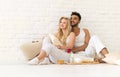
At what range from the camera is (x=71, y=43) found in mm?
4562

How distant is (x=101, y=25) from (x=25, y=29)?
1.32m

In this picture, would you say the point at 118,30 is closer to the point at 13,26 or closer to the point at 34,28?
the point at 34,28

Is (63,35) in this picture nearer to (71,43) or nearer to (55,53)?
(71,43)

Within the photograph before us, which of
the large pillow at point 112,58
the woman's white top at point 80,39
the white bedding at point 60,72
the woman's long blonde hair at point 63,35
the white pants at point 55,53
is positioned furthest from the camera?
the woman's white top at point 80,39

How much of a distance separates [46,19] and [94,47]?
965mm

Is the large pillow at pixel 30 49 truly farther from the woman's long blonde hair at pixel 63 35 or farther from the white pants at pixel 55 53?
the woman's long blonde hair at pixel 63 35

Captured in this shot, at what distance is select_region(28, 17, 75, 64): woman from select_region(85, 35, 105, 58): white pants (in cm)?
27

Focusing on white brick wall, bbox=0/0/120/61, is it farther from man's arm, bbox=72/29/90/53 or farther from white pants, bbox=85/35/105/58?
white pants, bbox=85/35/105/58

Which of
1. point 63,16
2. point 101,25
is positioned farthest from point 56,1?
point 101,25

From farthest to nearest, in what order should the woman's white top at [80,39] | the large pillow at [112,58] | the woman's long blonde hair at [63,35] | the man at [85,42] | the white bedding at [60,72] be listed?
the woman's white top at [80,39], the woman's long blonde hair at [63,35], the man at [85,42], the large pillow at [112,58], the white bedding at [60,72]

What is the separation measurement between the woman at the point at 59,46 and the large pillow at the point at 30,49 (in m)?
0.13

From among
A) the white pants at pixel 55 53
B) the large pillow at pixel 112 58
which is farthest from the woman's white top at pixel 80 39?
the large pillow at pixel 112 58

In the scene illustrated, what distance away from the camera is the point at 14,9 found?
4.76 m

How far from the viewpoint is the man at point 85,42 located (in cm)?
443
